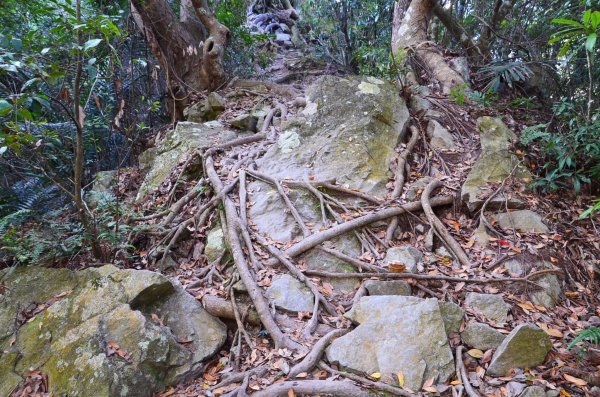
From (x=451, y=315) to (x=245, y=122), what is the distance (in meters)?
4.69

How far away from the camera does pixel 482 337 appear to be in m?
2.83

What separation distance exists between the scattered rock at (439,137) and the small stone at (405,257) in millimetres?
2179

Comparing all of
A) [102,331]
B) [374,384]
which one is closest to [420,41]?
[374,384]

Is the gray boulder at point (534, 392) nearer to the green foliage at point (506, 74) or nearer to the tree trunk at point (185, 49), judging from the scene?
the green foliage at point (506, 74)

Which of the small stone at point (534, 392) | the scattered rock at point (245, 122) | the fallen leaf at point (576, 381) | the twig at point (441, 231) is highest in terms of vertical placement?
the scattered rock at point (245, 122)

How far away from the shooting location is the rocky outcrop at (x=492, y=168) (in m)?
4.21

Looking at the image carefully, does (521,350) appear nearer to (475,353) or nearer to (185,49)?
(475,353)

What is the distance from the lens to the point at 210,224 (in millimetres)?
4422

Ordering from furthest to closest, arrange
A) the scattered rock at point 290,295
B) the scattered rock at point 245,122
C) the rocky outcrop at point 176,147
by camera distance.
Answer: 1. the scattered rock at point 245,122
2. the rocky outcrop at point 176,147
3. the scattered rock at point 290,295

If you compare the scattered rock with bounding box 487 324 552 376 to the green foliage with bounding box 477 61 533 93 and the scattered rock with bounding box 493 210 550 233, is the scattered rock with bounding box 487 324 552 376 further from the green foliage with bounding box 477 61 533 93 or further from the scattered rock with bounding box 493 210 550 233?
the green foliage with bounding box 477 61 533 93

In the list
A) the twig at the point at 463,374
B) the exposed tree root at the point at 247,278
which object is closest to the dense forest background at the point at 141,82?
the exposed tree root at the point at 247,278

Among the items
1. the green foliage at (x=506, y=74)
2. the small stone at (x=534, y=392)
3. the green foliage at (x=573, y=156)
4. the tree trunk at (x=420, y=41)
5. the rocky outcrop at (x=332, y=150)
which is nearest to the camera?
the small stone at (x=534, y=392)

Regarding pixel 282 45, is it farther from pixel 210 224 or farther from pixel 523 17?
pixel 210 224

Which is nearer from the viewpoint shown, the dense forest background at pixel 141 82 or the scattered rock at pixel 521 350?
the scattered rock at pixel 521 350
